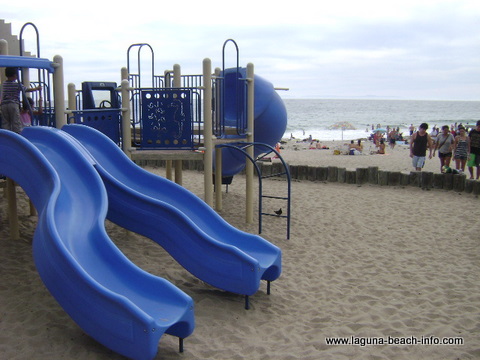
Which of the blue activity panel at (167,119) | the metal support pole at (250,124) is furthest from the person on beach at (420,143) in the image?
the blue activity panel at (167,119)

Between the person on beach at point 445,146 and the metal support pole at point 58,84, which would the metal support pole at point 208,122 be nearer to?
the metal support pole at point 58,84

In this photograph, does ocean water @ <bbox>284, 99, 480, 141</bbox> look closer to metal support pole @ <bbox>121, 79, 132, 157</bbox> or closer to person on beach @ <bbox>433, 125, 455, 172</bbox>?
person on beach @ <bbox>433, 125, 455, 172</bbox>

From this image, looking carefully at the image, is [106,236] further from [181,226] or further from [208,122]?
[208,122]

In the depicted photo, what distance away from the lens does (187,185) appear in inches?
503

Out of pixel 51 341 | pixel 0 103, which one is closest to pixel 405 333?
pixel 51 341

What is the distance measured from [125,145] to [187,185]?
17.6 ft

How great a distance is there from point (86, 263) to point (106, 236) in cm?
34

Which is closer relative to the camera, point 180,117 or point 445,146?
point 180,117

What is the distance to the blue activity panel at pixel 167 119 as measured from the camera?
24.3 feet

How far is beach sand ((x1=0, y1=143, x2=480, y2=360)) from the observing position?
451 centimetres

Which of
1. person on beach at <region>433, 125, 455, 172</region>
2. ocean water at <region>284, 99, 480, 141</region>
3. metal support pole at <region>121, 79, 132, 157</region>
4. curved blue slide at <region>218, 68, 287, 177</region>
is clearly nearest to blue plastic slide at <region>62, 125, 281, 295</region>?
metal support pole at <region>121, 79, 132, 157</region>

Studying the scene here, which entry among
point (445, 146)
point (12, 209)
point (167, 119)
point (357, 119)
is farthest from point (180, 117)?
point (357, 119)

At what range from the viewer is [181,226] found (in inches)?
219

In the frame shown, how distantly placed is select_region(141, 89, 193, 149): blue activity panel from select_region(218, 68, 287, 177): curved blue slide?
1.96m
